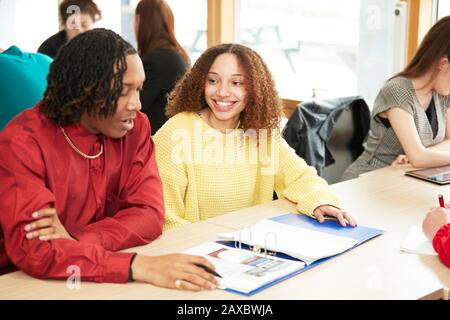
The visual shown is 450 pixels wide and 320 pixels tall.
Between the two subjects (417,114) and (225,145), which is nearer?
(225,145)

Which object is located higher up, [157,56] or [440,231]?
[157,56]

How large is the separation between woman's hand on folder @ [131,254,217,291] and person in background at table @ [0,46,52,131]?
154 centimetres

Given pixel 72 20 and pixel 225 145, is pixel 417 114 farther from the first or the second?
pixel 72 20

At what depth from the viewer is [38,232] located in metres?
1.71

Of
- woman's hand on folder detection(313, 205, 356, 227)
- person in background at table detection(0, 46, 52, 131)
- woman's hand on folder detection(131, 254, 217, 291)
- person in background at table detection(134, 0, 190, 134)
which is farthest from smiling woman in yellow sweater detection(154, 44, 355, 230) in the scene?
person in background at table detection(134, 0, 190, 134)

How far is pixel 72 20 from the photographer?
4.14 metres

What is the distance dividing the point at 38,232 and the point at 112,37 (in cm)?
54

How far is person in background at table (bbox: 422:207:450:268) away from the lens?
6.07 ft

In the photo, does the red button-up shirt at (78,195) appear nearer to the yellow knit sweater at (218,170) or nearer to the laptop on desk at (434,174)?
the yellow knit sweater at (218,170)

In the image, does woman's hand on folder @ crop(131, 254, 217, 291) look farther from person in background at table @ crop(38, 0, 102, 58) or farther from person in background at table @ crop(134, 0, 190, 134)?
person in background at table @ crop(38, 0, 102, 58)

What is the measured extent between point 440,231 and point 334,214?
36 cm

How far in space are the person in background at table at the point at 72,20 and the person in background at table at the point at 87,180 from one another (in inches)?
87.1

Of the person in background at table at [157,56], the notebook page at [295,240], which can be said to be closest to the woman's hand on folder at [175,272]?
the notebook page at [295,240]

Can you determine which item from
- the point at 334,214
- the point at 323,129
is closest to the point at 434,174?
the point at 323,129
